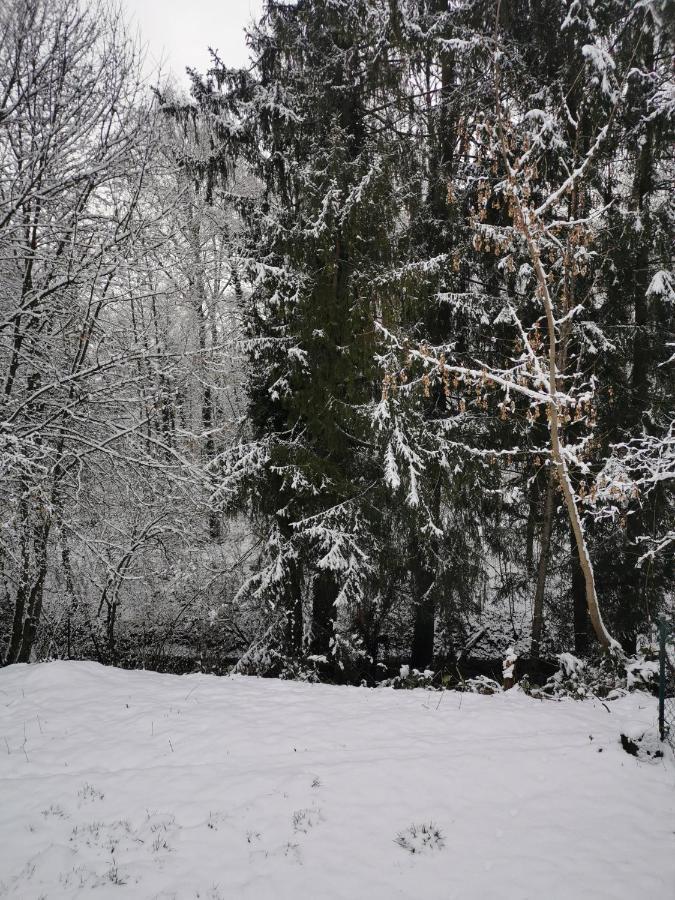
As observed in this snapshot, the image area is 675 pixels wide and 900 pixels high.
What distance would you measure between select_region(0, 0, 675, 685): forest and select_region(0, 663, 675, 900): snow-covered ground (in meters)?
2.79

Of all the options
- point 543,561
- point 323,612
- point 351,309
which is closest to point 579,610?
point 543,561

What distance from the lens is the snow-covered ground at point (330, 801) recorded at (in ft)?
11.5

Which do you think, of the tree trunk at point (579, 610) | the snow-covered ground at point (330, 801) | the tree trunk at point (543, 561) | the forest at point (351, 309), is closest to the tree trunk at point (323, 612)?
the forest at point (351, 309)

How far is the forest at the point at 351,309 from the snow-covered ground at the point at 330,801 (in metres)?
2.79

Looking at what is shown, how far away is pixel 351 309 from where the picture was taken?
29.5 ft

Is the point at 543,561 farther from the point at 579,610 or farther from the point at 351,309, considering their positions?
the point at 351,309

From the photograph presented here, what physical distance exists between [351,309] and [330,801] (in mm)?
7116

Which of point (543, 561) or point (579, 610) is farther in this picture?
point (579, 610)

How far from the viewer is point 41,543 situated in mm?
8555

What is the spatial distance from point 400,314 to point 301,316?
1.82m

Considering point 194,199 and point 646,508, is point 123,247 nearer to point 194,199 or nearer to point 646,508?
point 194,199

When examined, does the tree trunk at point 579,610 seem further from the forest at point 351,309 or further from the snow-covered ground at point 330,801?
the snow-covered ground at point 330,801

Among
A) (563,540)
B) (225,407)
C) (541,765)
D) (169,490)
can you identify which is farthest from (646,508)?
(225,407)

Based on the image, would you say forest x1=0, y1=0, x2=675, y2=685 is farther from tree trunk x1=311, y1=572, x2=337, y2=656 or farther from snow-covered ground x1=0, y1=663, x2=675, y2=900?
snow-covered ground x1=0, y1=663, x2=675, y2=900
